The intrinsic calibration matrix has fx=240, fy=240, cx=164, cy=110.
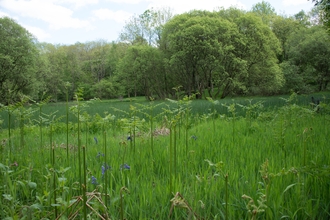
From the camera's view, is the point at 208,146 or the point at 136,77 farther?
the point at 136,77

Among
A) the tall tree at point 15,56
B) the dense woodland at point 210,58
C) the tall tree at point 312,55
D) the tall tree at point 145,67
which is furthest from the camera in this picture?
the tall tree at point 145,67

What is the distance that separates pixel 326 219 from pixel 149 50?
119ft

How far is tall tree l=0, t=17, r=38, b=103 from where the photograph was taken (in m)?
28.3

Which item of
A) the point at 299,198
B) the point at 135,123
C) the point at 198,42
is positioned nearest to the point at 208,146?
the point at 135,123

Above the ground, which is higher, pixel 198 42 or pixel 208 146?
pixel 198 42

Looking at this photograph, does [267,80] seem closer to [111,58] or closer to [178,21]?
[178,21]

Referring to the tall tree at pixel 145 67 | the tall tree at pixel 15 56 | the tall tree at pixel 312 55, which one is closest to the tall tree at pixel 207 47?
the tall tree at pixel 145 67

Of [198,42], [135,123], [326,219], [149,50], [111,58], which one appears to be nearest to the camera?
[326,219]

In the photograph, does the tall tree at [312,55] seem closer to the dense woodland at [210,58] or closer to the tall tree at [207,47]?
the dense woodland at [210,58]

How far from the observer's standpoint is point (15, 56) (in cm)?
2892

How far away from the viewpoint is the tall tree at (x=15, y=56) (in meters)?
28.3

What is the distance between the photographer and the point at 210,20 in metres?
31.1

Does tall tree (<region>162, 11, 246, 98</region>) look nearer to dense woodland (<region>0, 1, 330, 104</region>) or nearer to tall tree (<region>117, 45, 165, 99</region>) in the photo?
dense woodland (<region>0, 1, 330, 104</region>)

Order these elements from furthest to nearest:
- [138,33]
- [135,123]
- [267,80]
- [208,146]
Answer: [138,33] < [267,80] < [208,146] < [135,123]
